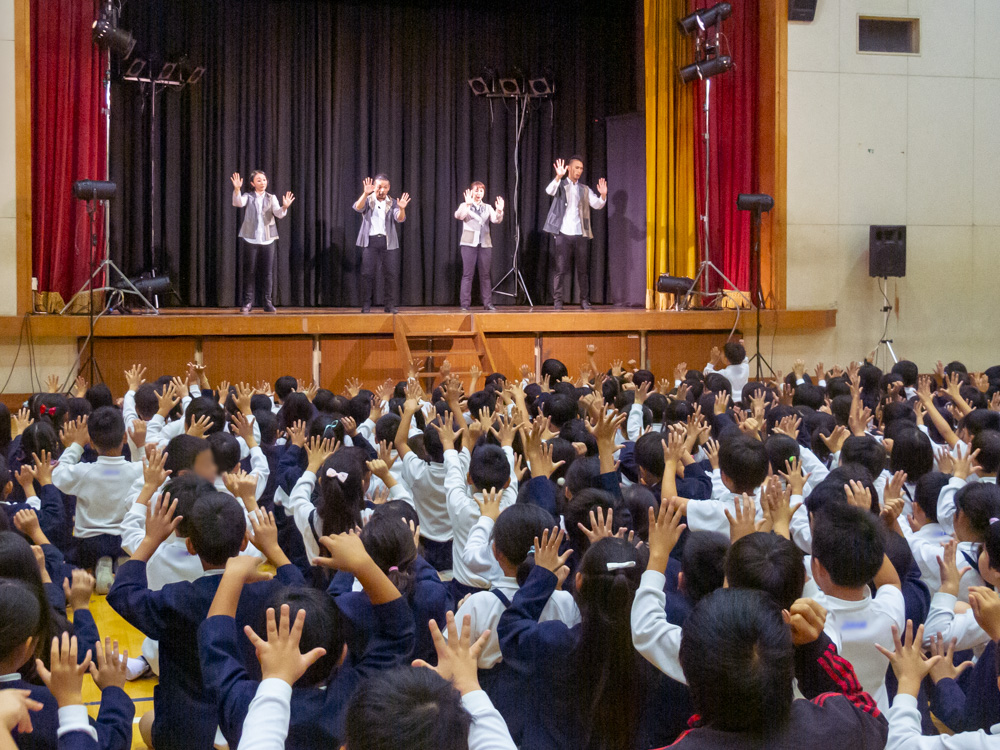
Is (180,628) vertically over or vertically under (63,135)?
under

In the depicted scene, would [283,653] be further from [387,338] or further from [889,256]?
[889,256]

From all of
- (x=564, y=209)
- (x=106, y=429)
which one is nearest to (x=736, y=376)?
(x=564, y=209)

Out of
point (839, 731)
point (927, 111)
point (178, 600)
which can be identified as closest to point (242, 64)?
point (927, 111)

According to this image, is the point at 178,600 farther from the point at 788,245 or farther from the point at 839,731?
the point at 788,245

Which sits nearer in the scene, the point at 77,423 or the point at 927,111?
the point at 77,423

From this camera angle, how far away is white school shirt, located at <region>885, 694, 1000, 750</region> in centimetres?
150

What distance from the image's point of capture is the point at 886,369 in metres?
9.42

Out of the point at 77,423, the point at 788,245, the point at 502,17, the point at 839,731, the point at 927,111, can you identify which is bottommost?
the point at 839,731

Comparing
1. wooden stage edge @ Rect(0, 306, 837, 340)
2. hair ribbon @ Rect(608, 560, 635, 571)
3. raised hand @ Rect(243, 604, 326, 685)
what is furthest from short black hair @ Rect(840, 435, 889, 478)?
wooden stage edge @ Rect(0, 306, 837, 340)

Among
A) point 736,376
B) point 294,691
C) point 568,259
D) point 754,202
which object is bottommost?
point 294,691

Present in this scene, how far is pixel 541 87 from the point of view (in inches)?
418

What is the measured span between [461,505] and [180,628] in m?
1.04

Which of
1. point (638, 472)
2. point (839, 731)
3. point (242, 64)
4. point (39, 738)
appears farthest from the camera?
point (242, 64)

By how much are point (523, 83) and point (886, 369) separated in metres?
4.59
